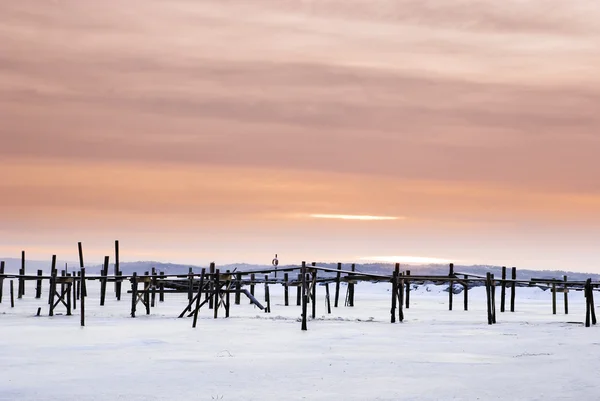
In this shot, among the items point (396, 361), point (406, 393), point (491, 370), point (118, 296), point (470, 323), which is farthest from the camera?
point (118, 296)

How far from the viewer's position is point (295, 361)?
2228cm

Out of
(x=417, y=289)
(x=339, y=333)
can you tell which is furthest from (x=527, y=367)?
(x=417, y=289)

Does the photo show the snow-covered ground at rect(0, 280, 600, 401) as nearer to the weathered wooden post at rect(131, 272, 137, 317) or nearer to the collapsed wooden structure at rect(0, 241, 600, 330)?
the collapsed wooden structure at rect(0, 241, 600, 330)

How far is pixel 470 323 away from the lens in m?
37.1

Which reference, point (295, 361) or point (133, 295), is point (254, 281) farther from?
point (295, 361)

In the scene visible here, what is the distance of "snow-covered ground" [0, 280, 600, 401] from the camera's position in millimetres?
17266

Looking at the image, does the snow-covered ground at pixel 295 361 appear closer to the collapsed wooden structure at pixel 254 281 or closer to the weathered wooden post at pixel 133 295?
the collapsed wooden structure at pixel 254 281

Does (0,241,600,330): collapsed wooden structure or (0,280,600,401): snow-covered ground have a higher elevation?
(0,241,600,330): collapsed wooden structure

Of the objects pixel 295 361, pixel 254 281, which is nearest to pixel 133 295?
pixel 254 281

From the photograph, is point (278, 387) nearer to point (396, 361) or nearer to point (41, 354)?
point (396, 361)

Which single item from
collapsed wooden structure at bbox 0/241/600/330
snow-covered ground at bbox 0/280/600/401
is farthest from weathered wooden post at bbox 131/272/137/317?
snow-covered ground at bbox 0/280/600/401

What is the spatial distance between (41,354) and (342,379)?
8677 millimetres

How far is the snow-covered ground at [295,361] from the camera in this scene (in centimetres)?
1727

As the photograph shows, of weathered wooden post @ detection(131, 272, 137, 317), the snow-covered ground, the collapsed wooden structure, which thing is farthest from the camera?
weathered wooden post @ detection(131, 272, 137, 317)
